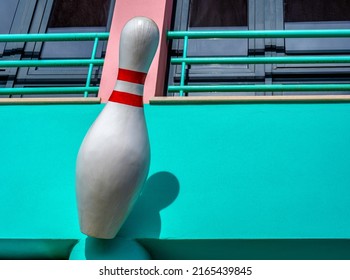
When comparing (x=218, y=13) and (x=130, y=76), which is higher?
(x=218, y=13)

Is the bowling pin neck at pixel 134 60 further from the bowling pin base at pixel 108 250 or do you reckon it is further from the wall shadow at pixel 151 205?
the bowling pin base at pixel 108 250

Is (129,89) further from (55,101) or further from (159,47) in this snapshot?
(159,47)

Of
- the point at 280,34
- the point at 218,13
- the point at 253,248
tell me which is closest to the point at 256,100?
the point at 280,34

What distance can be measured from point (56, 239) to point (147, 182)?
1.34 feet

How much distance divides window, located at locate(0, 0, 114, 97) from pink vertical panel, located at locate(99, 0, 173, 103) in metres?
0.41

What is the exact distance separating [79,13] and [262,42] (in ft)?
4.21

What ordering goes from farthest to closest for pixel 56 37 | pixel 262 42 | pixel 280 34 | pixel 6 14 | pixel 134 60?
pixel 6 14
pixel 262 42
pixel 56 37
pixel 280 34
pixel 134 60

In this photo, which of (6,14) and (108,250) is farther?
(6,14)

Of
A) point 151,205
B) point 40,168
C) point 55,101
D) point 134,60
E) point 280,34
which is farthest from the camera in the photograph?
point 280,34

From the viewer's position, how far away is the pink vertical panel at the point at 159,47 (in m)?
2.29

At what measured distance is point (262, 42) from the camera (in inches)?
114

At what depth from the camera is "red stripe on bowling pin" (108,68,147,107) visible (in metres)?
1.65

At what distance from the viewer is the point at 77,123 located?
204 centimetres
